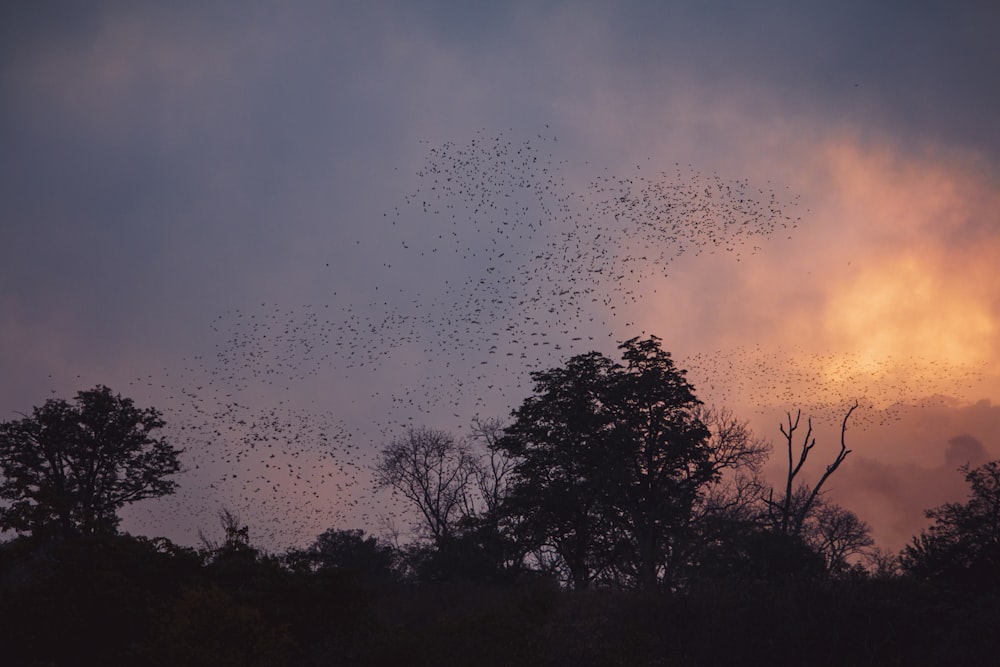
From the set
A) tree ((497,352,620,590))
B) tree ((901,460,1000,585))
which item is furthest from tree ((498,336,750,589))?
tree ((901,460,1000,585))

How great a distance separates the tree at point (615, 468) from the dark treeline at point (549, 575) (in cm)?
12

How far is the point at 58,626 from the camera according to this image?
1596 cm

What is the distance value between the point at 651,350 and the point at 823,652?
22473 mm

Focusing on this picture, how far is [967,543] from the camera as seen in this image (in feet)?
88.9

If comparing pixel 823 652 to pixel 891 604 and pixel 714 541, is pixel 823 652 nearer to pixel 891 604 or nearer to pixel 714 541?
pixel 891 604

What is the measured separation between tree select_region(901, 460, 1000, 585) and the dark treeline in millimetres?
66

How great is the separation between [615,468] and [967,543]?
17150mm

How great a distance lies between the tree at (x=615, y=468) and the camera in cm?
4056

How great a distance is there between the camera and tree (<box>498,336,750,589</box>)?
40.6 m

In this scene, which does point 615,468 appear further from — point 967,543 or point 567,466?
point 967,543

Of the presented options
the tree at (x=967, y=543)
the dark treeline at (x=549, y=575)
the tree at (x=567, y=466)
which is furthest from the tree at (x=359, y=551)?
the tree at (x=967, y=543)

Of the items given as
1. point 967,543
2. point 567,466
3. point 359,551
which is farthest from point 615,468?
point 359,551

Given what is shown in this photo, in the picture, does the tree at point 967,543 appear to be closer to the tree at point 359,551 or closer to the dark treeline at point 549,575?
the dark treeline at point 549,575

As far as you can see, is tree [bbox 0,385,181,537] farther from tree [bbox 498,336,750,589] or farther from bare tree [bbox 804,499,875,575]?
bare tree [bbox 804,499,875,575]
